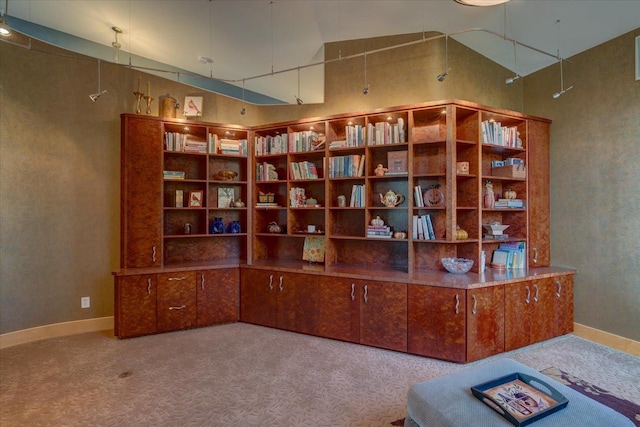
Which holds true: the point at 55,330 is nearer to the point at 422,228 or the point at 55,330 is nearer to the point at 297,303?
the point at 297,303

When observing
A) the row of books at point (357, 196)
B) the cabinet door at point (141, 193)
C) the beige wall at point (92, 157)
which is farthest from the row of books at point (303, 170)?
the cabinet door at point (141, 193)

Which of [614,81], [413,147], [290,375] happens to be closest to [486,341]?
[290,375]

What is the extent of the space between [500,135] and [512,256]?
136 cm

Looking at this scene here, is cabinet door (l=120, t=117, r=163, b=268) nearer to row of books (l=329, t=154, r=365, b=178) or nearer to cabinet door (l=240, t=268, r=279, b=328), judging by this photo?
cabinet door (l=240, t=268, r=279, b=328)


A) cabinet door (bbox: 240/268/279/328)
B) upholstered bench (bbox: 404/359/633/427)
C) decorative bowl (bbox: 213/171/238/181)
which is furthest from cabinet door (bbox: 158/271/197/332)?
upholstered bench (bbox: 404/359/633/427)

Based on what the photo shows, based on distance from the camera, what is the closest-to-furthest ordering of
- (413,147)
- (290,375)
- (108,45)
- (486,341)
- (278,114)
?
(290,375) < (486,341) < (413,147) < (108,45) < (278,114)

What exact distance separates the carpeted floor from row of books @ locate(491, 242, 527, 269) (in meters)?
0.84

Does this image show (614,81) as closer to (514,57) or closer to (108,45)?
(514,57)

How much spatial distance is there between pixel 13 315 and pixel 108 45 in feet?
10.8

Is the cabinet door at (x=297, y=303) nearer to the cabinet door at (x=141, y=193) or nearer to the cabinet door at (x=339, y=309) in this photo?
the cabinet door at (x=339, y=309)

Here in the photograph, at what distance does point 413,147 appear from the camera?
3355 mm

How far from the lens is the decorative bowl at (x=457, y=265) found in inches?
120

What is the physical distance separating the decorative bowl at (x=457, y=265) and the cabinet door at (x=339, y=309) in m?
0.92

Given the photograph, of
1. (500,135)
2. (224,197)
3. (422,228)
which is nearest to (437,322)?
(422,228)
